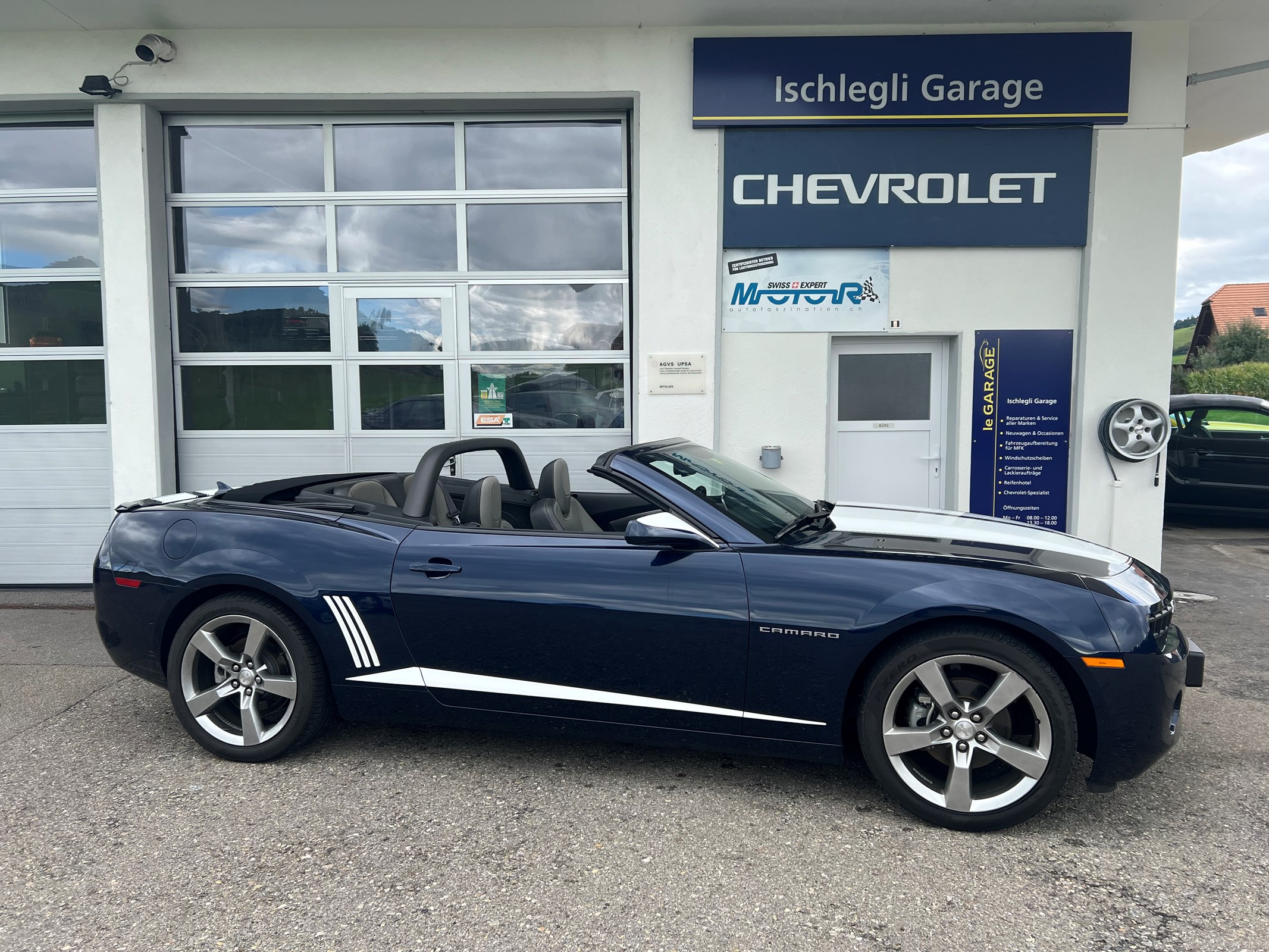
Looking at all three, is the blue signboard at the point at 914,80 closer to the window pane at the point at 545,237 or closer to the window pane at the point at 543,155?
the window pane at the point at 543,155

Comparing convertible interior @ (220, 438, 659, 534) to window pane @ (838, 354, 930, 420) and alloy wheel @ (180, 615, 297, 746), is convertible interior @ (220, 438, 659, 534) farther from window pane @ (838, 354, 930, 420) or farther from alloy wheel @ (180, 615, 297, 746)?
window pane @ (838, 354, 930, 420)

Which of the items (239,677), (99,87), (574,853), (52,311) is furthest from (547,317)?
(574,853)

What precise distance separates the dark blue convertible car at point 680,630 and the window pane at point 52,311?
4409mm

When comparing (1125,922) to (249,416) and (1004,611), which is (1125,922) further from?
(249,416)

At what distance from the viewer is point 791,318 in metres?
6.69

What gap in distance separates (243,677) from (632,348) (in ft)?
14.3

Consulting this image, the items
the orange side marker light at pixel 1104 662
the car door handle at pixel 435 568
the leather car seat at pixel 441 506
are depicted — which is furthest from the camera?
the leather car seat at pixel 441 506

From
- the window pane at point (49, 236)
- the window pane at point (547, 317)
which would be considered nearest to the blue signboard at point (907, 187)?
the window pane at point (547, 317)

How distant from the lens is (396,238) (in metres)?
7.11

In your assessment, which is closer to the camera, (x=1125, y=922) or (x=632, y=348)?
(x=1125, y=922)

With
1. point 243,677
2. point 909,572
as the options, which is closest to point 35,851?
point 243,677

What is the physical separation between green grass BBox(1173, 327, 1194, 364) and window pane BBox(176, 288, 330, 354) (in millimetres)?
→ 47762

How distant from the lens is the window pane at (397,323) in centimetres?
707

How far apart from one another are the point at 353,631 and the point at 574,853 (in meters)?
1.23
